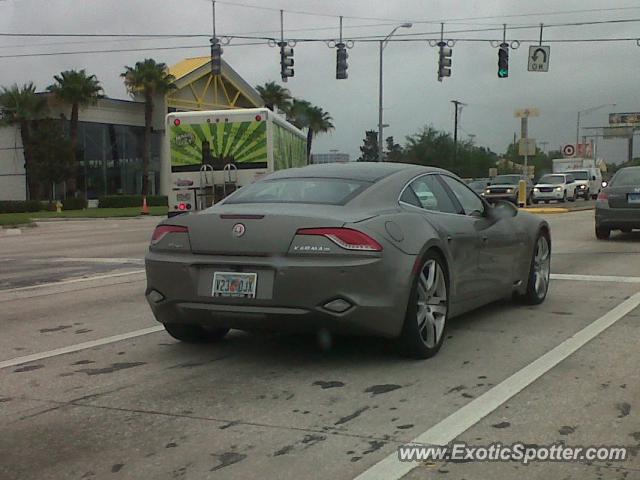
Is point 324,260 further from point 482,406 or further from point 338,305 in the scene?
point 482,406

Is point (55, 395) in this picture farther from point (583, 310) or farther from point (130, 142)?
point (130, 142)

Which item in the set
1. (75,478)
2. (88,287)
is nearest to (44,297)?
(88,287)

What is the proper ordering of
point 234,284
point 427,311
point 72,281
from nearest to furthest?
point 234,284, point 427,311, point 72,281

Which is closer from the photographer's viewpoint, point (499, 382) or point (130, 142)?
point (499, 382)

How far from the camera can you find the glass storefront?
48844mm

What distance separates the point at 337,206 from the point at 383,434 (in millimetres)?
2017

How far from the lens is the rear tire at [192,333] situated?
6.23m

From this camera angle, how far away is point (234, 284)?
5.47 meters

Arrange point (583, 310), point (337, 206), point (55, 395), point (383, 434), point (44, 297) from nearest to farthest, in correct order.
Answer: point (383, 434) < point (55, 395) < point (337, 206) < point (583, 310) < point (44, 297)

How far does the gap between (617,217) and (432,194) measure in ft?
31.4

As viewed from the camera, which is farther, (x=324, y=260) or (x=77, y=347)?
(x=77, y=347)

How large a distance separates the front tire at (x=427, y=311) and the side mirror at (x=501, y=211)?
133 centimetres

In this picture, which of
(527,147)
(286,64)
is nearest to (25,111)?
(286,64)

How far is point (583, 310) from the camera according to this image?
7.78 meters
